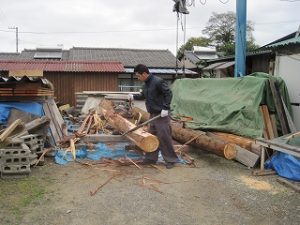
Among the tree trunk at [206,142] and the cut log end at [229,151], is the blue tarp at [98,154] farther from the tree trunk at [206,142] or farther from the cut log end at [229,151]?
the cut log end at [229,151]

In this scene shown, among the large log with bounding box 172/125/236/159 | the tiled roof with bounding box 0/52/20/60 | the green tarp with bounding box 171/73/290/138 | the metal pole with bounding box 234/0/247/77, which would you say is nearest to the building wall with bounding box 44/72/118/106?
the green tarp with bounding box 171/73/290/138

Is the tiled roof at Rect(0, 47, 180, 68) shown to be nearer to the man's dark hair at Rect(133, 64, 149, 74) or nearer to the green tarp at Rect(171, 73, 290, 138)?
the green tarp at Rect(171, 73, 290, 138)

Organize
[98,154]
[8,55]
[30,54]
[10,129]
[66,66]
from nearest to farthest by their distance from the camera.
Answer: [10,129] < [98,154] < [66,66] < [30,54] < [8,55]

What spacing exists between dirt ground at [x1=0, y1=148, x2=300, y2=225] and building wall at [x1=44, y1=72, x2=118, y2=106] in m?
12.5

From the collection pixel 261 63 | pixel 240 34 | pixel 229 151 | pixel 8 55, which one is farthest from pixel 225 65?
pixel 8 55

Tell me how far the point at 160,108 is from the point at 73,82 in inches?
509

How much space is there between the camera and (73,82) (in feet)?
62.1

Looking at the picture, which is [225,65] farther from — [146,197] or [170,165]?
[146,197]

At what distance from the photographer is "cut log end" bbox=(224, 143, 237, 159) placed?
22.5ft

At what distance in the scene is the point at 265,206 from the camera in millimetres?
4863

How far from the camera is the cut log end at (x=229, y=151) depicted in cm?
684

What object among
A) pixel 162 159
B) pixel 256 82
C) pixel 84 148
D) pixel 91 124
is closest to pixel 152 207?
pixel 162 159

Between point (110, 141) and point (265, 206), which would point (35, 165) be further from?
point (265, 206)

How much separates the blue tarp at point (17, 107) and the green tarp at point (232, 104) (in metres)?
3.88
